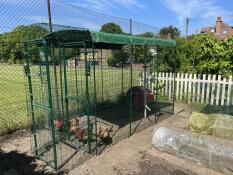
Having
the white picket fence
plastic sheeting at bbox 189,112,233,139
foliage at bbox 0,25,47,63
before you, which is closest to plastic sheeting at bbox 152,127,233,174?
plastic sheeting at bbox 189,112,233,139

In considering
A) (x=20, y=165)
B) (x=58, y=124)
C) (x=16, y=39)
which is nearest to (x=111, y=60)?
(x=58, y=124)

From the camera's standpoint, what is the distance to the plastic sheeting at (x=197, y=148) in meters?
4.01

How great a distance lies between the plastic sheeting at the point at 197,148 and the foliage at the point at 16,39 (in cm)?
351

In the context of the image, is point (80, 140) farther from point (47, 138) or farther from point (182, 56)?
point (182, 56)

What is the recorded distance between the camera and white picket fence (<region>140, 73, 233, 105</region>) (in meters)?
8.02

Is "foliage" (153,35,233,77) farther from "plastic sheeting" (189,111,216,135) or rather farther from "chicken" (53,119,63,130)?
"chicken" (53,119,63,130)

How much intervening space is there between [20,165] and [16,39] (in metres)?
2.71

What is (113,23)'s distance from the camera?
796 cm

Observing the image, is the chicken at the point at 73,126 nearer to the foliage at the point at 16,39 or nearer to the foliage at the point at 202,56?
the foliage at the point at 16,39

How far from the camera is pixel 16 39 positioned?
5.14 metres

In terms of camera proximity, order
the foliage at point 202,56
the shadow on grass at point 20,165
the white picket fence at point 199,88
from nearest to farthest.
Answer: the shadow on grass at point 20,165, the white picket fence at point 199,88, the foliage at point 202,56

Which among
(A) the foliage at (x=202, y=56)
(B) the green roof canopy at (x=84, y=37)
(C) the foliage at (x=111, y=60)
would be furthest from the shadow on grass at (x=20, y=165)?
(A) the foliage at (x=202, y=56)

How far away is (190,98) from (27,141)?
6141mm

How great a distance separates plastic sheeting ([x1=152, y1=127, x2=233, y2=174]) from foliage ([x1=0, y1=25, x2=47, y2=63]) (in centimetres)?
351
